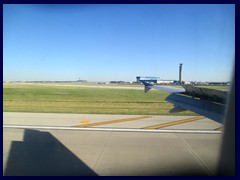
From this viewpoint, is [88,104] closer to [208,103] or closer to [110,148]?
[110,148]

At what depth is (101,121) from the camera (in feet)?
26.4

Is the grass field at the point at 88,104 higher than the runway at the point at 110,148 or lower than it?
higher

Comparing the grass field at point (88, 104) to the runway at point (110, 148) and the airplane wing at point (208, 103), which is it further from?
the airplane wing at point (208, 103)

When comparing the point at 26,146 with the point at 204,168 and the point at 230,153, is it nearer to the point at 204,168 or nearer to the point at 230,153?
the point at 204,168

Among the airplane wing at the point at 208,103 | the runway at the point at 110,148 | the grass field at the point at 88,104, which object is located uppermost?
the airplane wing at the point at 208,103

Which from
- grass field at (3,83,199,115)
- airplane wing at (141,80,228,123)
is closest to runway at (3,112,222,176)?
airplane wing at (141,80,228,123)

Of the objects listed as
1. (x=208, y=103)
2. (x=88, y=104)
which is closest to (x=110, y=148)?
(x=208, y=103)

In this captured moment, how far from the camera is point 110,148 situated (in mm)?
4949

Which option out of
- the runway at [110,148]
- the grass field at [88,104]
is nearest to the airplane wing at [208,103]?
the runway at [110,148]

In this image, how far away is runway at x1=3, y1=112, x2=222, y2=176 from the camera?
12.5 feet

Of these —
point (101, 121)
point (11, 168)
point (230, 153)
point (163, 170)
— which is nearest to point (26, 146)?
point (11, 168)

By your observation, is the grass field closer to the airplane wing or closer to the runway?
the runway

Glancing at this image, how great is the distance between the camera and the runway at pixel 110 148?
381cm
